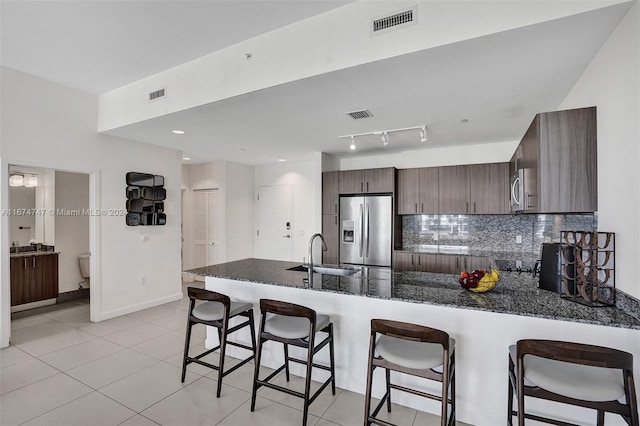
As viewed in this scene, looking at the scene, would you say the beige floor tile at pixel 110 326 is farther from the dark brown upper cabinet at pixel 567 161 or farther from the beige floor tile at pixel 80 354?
the dark brown upper cabinet at pixel 567 161

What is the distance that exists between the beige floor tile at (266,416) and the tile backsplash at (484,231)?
11.7ft

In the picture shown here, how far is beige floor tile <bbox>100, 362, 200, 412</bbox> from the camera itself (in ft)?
7.84

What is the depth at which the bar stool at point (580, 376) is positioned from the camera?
139cm

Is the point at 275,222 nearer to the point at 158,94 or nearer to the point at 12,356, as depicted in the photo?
the point at 158,94

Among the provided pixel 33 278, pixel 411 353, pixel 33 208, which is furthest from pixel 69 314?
pixel 411 353

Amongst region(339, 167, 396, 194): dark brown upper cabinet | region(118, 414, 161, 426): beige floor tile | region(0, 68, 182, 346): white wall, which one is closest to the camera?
region(118, 414, 161, 426): beige floor tile

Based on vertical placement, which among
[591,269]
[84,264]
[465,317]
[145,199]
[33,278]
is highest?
[145,199]

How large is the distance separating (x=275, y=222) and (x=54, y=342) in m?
3.85

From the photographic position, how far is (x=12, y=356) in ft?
10.2

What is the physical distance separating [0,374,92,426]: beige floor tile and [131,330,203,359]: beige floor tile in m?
0.65

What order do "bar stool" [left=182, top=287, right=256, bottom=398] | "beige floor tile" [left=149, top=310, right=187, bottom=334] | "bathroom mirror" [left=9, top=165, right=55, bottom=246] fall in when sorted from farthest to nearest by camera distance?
1. "bathroom mirror" [left=9, top=165, right=55, bottom=246]
2. "beige floor tile" [left=149, top=310, right=187, bottom=334]
3. "bar stool" [left=182, top=287, right=256, bottom=398]

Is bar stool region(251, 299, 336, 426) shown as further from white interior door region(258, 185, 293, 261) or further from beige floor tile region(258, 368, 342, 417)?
white interior door region(258, 185, 293, 261)

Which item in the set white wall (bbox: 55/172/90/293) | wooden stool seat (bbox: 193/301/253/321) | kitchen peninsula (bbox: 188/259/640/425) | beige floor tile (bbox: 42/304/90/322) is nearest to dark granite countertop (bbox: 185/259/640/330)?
kitchen peninsula (bbox: 188/259/640/425)

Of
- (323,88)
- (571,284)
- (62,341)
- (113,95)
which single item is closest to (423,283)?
(571,284)
